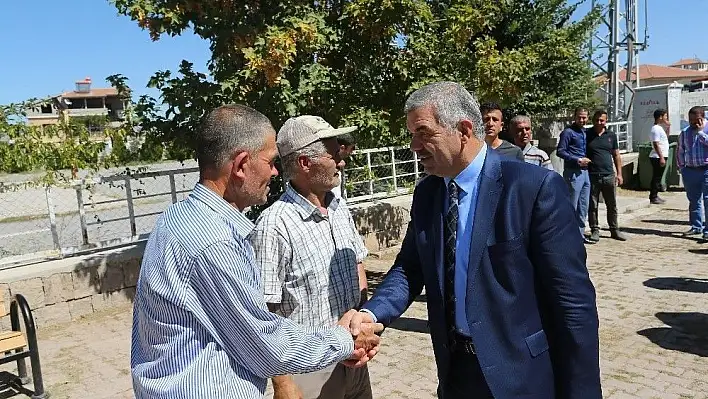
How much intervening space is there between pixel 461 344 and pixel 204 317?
104 cm

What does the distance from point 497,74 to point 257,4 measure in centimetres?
256

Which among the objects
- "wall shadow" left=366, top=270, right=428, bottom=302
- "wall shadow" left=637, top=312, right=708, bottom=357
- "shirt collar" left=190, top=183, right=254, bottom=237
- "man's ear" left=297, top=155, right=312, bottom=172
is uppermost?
"man's ear" left=297, top=155, right=312, bottom=172

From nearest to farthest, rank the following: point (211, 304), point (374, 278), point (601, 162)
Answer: point (211, 304), point (374, 278), point (601, 162)

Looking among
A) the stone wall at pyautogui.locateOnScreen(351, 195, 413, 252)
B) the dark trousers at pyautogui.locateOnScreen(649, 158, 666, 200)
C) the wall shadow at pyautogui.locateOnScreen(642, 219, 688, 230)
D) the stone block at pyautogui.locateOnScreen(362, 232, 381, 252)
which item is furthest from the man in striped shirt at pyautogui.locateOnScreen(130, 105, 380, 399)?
the dark trousers at pyautogui.locateOnScreen(649, 158, 666, 200)

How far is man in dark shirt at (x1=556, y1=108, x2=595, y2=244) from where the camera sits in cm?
848

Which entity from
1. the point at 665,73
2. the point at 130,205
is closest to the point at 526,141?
the point at 130,205

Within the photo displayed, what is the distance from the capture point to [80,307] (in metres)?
6.39

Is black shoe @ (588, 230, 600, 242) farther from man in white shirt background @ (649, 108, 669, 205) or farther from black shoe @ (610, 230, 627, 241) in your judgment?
man in white shirt background @ (649, 108, 669, 205)

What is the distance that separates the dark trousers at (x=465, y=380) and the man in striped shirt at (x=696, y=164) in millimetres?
8027

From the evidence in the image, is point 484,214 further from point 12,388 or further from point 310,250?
point 12,388

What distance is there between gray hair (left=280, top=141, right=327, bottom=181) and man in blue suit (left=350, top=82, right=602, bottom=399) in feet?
1.74

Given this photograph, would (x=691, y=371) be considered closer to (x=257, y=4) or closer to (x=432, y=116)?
(x=432, y=116)

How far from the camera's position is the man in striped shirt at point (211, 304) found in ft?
5.52

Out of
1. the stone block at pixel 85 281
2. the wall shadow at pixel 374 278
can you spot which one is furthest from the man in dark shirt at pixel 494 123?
the stone block at pixel 85 281
